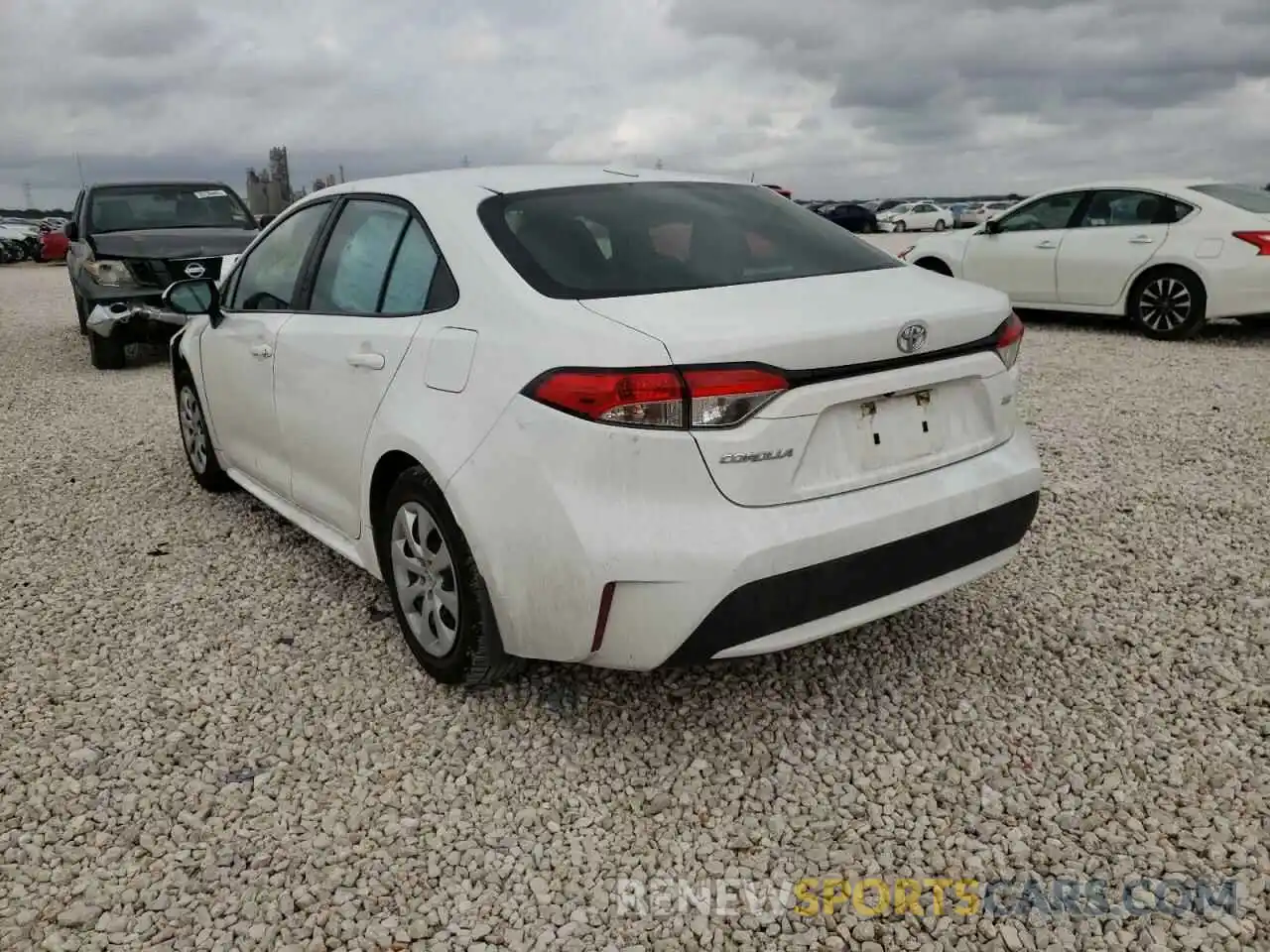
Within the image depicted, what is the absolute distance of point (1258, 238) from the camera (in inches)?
328

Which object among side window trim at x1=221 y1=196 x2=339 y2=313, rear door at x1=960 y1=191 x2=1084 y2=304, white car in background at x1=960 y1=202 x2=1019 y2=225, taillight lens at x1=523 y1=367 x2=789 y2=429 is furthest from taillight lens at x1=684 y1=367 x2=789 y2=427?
white car in background at x1=960 y1=202 x2=1019 y2=225

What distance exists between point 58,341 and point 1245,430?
11966 millimetres

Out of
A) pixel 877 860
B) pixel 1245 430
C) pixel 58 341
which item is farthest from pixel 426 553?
pixel 58 341

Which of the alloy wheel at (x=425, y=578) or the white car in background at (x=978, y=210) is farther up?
the white car in background at (x=978, y=210)

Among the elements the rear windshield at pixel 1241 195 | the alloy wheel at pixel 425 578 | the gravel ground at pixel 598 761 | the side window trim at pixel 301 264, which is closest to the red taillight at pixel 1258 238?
the rear windshield at pixel 1241 195

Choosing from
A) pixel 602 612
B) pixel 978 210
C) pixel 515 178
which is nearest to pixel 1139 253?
pixel 515 178

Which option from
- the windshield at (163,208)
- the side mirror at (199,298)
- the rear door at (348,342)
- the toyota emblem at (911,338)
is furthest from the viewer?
the windshield at (163,208)

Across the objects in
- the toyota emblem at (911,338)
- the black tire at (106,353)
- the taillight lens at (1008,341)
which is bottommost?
the black tire at (106,353)

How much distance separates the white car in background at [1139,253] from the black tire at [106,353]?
27.9 ft

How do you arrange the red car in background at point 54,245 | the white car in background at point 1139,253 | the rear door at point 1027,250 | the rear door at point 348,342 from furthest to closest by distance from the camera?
the red car in background at point 54,245, the rear door at point 1027,250, the white car in background at point 1139,253, the rear door at point 348,342

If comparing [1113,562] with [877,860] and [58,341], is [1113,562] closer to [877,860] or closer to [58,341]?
[877,860]

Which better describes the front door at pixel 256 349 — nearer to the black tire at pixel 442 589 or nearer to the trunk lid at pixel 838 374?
the black tire at pixel 442 589

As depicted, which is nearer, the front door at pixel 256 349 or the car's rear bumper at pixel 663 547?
the car's rear bumper at pixel 663 547

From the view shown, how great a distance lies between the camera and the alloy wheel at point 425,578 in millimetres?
2885
